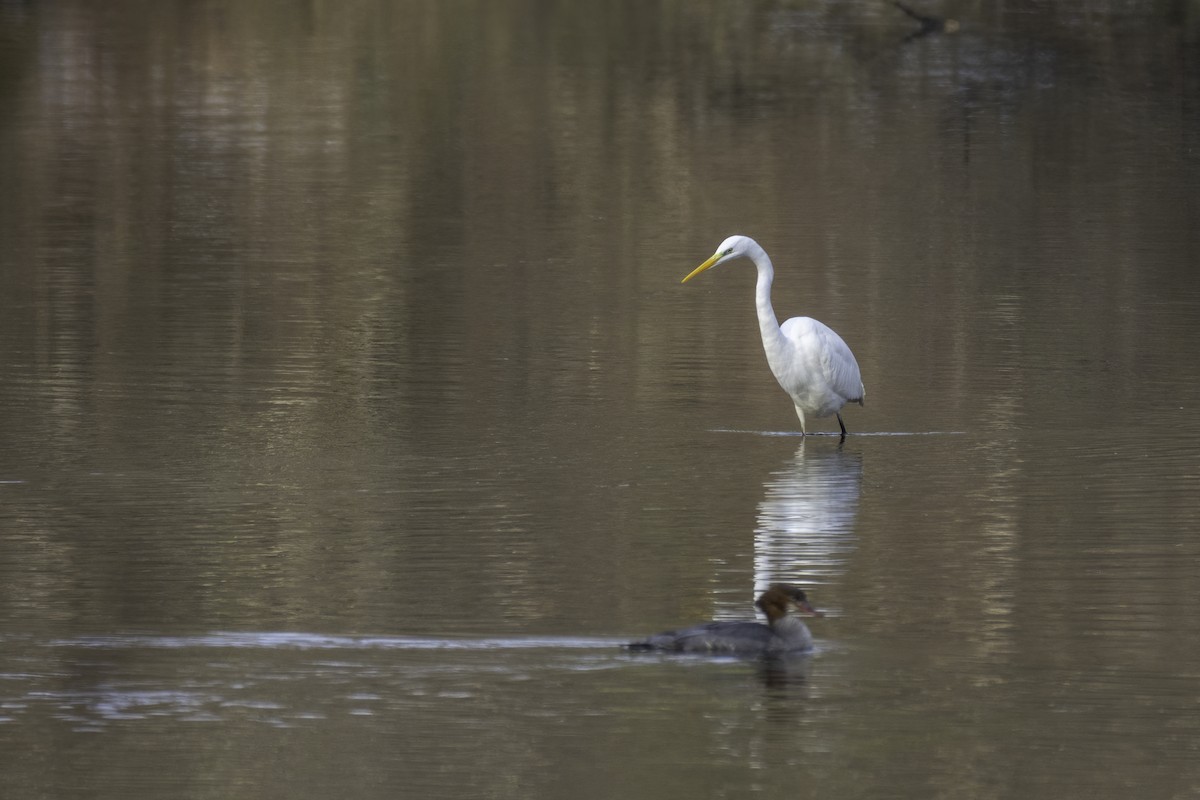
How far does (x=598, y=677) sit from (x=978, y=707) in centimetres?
145

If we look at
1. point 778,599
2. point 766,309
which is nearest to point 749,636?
point 778,599

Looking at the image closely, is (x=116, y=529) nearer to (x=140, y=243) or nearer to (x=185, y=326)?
(x=185, y=326)

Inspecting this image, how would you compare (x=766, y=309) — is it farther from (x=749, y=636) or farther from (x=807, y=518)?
(x=749, y=636)

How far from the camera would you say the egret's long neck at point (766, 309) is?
1495cm

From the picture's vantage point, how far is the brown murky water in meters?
8.50

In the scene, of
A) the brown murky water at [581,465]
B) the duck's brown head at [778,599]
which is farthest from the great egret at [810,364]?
the duck's brown head at [778,599]

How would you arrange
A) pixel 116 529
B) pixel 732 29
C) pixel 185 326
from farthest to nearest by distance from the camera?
pixel 732 29 < pixel 185 326 < pixel 116 529

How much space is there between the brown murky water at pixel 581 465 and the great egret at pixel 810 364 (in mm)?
312

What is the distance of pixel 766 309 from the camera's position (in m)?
15.2

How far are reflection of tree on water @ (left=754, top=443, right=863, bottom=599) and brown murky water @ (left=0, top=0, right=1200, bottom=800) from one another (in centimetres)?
4

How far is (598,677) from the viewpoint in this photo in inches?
359


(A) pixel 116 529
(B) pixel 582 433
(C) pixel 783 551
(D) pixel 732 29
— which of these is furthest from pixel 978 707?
(D) pixel 732 29

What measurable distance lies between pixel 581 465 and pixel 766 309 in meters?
2.07

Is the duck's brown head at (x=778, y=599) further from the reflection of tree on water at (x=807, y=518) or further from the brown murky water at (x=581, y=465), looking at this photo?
the reflection of tree on water at (x=807, y=518)
